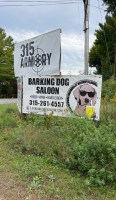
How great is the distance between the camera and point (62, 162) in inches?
129

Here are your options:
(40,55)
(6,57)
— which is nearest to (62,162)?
(40,55)

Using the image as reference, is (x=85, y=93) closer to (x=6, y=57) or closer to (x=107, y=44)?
(x=107, y=44)

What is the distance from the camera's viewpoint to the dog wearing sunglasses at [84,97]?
5.07m

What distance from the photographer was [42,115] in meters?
5.61

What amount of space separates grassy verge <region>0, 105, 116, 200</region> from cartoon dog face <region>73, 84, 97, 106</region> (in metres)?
1.11

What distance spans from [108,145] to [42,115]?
305cm

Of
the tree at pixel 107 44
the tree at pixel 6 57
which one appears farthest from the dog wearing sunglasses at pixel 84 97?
the tree at pixel 6 57

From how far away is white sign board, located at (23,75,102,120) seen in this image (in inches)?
199

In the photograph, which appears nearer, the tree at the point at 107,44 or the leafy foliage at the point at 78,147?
the leafy foliage at the point at 78,147

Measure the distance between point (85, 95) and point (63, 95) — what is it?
27.4 inches

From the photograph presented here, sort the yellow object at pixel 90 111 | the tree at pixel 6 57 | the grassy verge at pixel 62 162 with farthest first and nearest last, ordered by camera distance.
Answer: the tree at pixel 6 57 → the yellow object at pixel 90 111 → the grassy verge at pixel 62 162

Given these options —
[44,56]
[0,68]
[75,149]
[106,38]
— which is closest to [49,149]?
[75,149]

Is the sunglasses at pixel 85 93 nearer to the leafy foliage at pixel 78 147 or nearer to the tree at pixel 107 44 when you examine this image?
the leafy foliage at pixel 78 147

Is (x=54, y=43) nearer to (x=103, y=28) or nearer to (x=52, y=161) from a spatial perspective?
(x=52, y=161)
